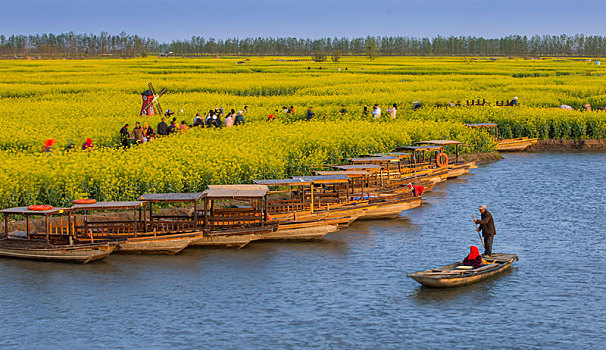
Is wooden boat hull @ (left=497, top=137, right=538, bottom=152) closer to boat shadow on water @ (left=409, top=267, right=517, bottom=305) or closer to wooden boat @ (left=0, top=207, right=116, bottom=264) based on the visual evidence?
boat shadow on water @ (left=409, top=267, right=517, bottom=305)

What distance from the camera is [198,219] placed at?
125ft

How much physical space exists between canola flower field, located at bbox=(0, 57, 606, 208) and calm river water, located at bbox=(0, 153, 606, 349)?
296 inches

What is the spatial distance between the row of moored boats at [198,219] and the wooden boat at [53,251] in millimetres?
41

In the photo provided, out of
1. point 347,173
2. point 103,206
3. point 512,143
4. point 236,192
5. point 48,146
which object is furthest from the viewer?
point 512,143

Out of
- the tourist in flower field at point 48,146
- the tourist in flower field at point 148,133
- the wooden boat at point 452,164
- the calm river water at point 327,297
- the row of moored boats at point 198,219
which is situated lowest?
the calm river water at point 327,297

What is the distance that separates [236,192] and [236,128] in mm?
25720

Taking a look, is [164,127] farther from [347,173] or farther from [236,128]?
[347,173]

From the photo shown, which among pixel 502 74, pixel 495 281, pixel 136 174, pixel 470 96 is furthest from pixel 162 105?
pixel 502 74

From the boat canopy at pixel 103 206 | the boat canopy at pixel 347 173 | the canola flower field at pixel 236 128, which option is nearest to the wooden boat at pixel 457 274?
the boat canopy at pixel 347 173

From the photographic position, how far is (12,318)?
2784 centimetres

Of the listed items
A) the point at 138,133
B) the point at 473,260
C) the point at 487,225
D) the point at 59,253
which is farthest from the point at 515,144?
the point at 59,253

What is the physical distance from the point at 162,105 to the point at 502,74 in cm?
7367

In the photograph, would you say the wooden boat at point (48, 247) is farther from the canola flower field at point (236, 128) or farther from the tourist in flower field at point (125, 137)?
the tourist in flower field at point (125, 137)

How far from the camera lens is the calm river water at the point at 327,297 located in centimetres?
2627
